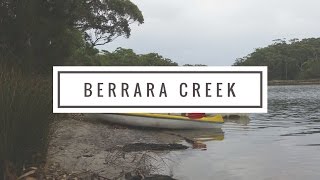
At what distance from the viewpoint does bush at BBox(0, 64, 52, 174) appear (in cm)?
568

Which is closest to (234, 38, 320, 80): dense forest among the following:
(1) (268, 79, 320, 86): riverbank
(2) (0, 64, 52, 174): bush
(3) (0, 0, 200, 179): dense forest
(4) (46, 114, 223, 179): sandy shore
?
(1) (268, 79, 320, 86): riverbank

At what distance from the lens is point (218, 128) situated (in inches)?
842

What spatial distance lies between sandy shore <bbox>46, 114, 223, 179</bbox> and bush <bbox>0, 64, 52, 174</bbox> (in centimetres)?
83

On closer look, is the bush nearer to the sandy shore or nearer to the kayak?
the sandy shore

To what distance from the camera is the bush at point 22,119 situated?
568 cm

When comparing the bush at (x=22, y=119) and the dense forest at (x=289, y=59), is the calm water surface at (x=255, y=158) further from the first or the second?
the dense forest at (x=289, y=59)

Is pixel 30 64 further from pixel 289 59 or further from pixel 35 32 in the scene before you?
pixel 289 59

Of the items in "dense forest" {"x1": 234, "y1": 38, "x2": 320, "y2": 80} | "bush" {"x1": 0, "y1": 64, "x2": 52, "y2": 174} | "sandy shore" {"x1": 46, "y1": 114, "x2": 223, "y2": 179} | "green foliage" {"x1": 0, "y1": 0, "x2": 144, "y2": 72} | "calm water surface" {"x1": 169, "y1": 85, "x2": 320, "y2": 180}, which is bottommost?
"calm water surface" {"x1": 169, "y1": 85, "x2": 320, "y2": 180}

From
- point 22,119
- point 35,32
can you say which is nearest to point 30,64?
point 35,32

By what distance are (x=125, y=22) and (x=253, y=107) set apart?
29.7m

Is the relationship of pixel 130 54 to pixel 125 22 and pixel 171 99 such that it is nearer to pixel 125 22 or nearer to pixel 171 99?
pixel 125 22

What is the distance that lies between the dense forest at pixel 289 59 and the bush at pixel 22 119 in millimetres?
121298

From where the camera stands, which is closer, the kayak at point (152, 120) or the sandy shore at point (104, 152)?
the sandy shore at point (104, 152)

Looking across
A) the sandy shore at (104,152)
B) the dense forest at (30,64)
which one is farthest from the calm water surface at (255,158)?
the dense forest at (30,64)
